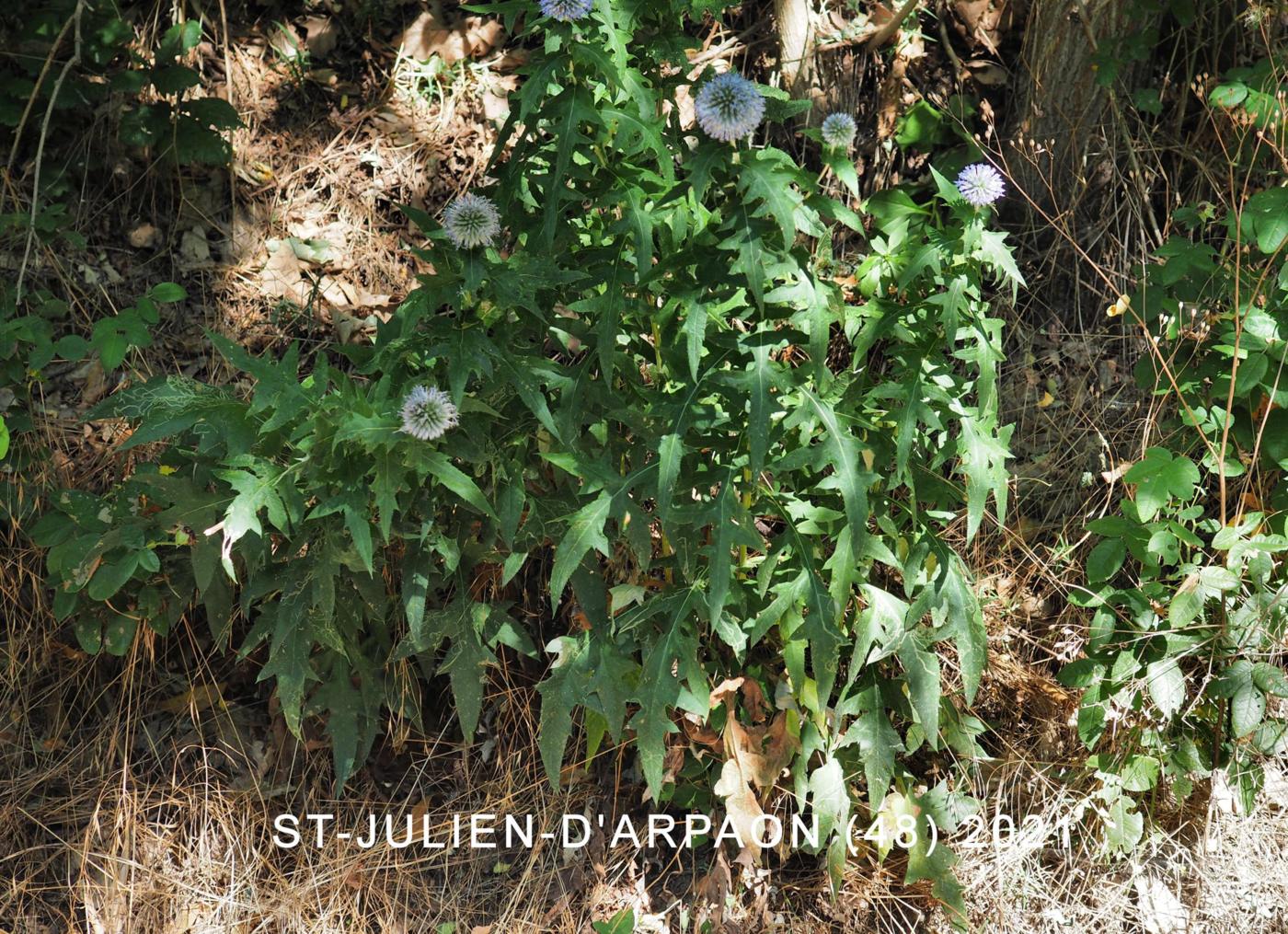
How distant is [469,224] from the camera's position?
251 cm

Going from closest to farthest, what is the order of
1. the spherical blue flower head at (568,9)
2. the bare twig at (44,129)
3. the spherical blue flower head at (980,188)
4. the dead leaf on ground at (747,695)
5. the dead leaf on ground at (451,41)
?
the spherical blue flower head at (568,9)
the spherical blue flower head at (980,188)
the dead leaf on ground at (747,695)
the bare twig at (44,129)
the dead leaf on ground at (451,41)

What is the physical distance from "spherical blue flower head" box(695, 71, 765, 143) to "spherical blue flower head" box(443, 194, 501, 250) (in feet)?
1.56

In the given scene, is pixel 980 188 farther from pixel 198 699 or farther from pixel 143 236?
pixel 143 236

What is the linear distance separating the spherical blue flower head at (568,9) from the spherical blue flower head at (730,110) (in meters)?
0.29

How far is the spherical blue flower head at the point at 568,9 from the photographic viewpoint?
2.36 metres

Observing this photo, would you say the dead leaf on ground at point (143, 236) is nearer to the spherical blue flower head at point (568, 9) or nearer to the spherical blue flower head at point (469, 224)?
the spherical blue flower head at point (469, 224)

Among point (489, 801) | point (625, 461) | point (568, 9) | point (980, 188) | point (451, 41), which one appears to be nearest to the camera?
point (568, 9)

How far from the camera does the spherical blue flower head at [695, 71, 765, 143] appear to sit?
2389 mm

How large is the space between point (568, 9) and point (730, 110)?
366mm

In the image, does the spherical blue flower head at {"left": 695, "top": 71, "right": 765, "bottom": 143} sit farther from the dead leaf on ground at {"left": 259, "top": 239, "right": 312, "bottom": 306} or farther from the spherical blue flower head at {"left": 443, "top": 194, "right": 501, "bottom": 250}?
the dead leaf on ground at {"left": 259, "top": 239, "right": 312, "bottom": 306}

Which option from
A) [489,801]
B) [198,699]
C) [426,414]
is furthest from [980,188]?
[198,699]

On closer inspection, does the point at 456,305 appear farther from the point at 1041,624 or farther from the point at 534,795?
the point at 1041,624

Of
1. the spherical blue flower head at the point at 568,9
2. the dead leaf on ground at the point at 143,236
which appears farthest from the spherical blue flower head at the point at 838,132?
the dead leaf on ground at the point at 143,236

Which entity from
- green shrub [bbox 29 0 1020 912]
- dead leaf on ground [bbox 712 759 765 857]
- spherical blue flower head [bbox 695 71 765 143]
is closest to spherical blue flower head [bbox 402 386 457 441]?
green shrub [bbox 29 0 1020 912]
